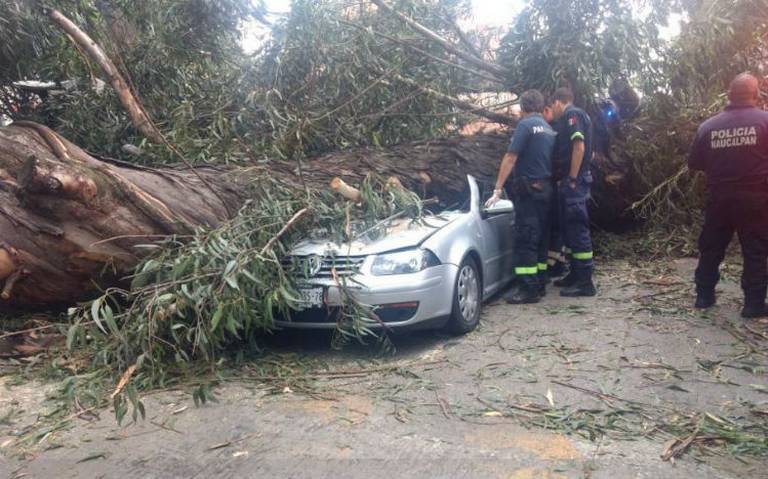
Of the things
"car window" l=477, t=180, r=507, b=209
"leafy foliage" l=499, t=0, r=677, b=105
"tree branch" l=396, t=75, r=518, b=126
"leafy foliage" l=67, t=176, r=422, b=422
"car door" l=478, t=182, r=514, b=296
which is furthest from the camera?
"tree branch" l=396, t=75, r=518, b=126

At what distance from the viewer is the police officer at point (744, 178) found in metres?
5.55

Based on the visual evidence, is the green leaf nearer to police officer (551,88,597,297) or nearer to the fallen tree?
the fallen tree

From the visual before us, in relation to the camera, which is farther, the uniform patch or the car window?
the car window

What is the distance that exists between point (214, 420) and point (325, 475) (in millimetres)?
1071

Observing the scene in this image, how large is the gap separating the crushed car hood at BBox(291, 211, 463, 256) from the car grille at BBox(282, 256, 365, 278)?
4 centimetres

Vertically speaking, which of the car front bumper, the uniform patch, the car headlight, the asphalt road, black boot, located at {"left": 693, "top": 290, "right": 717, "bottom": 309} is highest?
the uniform patch

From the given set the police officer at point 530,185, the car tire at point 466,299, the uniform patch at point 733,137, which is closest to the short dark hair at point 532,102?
the police officer at point 530,185

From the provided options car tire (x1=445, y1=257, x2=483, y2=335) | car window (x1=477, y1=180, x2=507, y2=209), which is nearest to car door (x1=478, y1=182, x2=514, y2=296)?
car window (x1=477, y1=180, x2=507, y2=209)

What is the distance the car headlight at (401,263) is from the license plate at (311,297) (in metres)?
0.43

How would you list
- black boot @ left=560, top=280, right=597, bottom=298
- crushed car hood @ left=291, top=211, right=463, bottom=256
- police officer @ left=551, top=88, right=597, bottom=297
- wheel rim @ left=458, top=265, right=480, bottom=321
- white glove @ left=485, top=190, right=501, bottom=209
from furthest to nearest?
black boot @ left=560, top=280, right=597, bottom=298 → police officer @ left=551, top=88, right=597, bottom=297 → white glove @ left=485, top=190, right=501, bottom=209 → wheel rim @ left=458, top=265, right=480, bottom=321 → crushed car hood @ left=291, top=211, right=463, bottom=256

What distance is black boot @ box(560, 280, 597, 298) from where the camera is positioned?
6801 millimetres

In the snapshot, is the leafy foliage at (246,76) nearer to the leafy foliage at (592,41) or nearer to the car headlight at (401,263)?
the leafy foliage at (592,41)

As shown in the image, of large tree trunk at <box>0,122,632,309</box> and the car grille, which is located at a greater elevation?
large tree trunk at <box>0,122,632,309</box>

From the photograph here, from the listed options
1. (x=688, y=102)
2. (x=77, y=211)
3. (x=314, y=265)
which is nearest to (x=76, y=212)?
(x=77, y=211)
